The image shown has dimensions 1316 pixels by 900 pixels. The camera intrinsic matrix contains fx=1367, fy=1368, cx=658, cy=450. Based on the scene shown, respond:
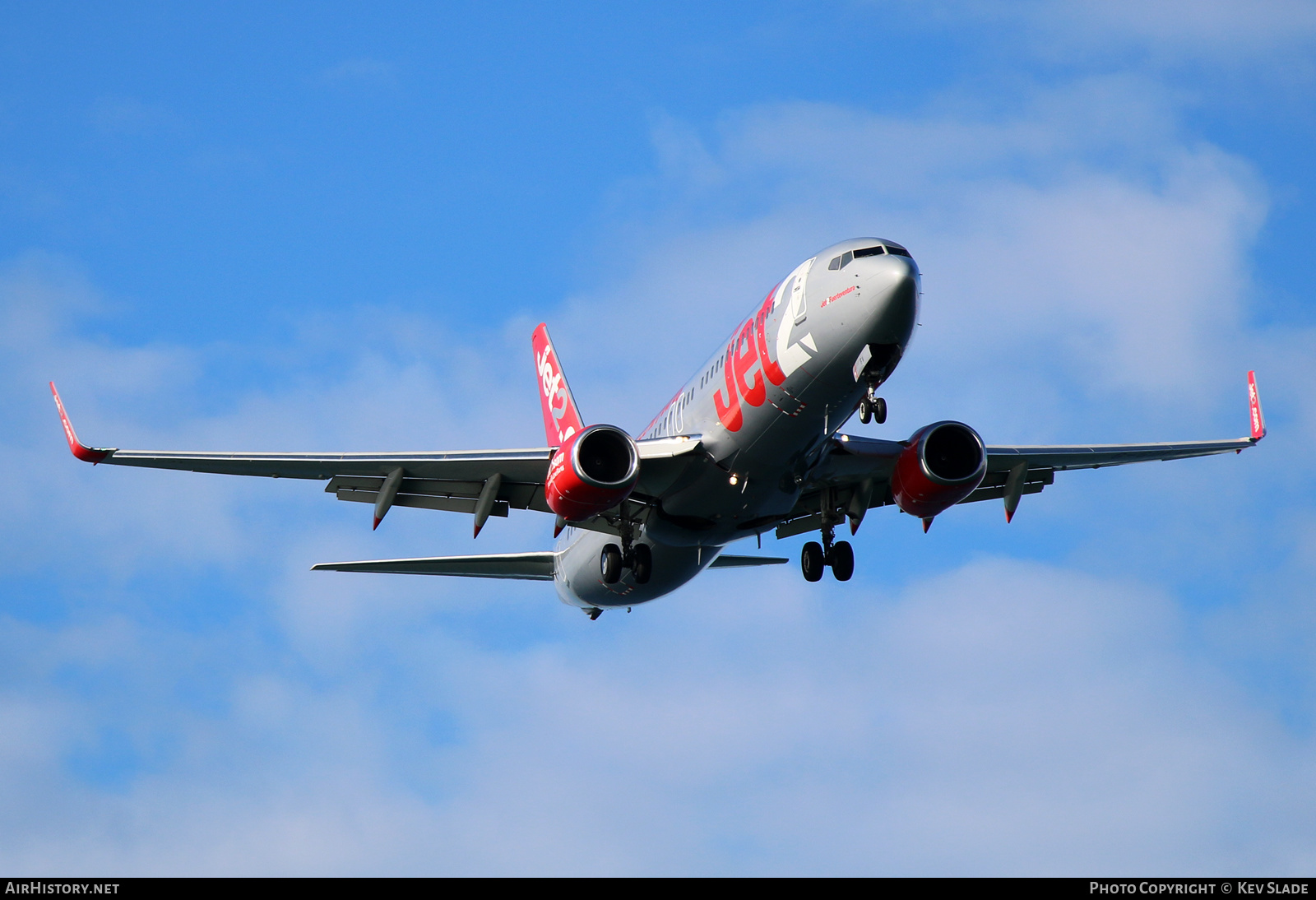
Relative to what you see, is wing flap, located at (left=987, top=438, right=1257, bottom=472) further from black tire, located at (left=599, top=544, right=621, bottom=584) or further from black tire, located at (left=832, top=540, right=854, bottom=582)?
black tire, located at (left=599, top=544, right=621, bottom=584)

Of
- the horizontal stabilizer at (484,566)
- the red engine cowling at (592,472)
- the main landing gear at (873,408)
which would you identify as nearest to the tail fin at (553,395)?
the horizontal stabilizer at (484,566)

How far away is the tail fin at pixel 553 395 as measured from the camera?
3962cm

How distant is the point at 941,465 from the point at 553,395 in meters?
14.5

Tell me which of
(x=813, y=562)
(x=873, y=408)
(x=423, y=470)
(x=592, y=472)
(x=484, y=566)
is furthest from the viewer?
(x=484, y=566)

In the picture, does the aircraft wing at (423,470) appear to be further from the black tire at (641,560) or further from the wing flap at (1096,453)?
the wing flap at (1096,453)

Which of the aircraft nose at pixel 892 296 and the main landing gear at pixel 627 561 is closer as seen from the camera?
the aircraft nose at pixel 892 296

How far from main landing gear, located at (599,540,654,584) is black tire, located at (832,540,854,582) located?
443cm

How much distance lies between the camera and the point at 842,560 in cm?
3281

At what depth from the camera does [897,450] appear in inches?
1257

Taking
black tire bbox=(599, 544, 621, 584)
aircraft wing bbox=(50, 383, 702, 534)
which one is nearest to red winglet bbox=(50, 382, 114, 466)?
aircraft wing bbox=(50, 383, 702, 534)

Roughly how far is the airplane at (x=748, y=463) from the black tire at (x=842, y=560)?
0.03m

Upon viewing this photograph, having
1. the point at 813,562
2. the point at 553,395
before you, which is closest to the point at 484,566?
the point at 553,395

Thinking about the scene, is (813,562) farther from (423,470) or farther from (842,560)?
(423,470)
